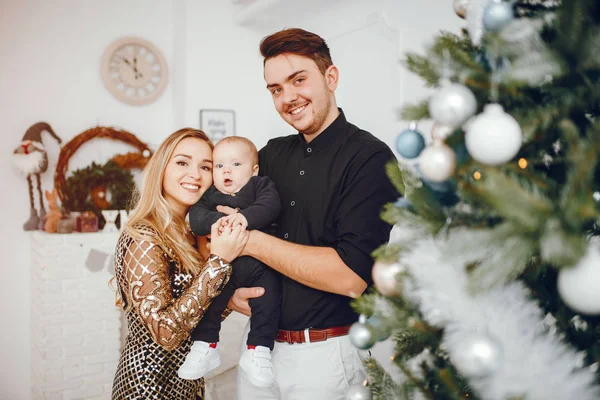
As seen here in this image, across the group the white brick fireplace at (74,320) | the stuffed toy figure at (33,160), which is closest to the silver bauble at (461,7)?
the white brick fireplace at (74,320)

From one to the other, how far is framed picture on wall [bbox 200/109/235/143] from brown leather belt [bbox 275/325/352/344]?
2894 millimetres

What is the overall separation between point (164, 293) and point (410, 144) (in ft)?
3.43

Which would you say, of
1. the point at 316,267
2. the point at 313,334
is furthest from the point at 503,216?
the point at 313,334

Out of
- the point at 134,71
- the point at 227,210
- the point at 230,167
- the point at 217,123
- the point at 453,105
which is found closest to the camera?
the point at 453,105

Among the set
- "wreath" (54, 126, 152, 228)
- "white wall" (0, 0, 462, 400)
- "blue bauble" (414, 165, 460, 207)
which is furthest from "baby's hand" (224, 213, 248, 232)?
"wreath" (54, 126, 152, 228)

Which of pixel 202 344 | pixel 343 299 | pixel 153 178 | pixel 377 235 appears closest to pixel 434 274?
pixel 377 235

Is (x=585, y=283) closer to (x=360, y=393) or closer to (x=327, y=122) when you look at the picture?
(x=360, y=393)

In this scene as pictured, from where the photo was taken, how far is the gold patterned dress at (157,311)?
54.2 inches

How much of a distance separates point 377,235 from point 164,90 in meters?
3.29

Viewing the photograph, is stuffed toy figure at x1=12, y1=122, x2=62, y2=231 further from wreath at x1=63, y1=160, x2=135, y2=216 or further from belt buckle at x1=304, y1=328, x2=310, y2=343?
belt buckle at x1=304, y1=328, x2=310, y2=343

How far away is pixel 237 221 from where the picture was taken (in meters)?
1.45

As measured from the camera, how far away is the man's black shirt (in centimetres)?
137

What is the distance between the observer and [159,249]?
1.48 m

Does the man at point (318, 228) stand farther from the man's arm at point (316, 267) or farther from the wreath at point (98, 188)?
the wreath at point (98, 188)
